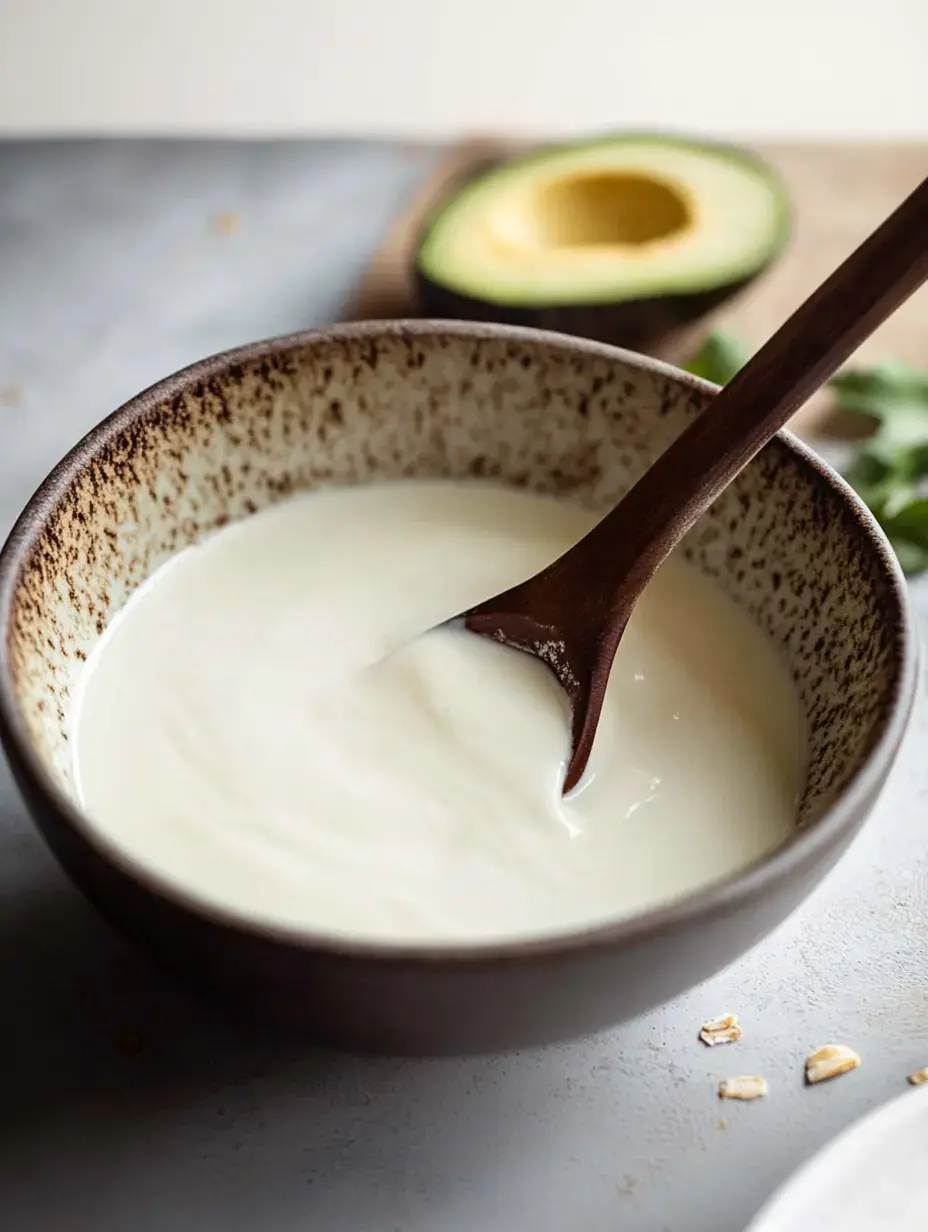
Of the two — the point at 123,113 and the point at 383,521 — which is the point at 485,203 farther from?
the point at 123,113

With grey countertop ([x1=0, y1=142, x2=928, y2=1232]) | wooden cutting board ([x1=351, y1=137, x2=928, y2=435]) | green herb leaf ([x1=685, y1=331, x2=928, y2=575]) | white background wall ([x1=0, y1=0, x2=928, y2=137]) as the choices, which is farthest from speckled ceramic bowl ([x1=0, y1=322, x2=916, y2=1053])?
white background wall ([x1=0, y1=0, x2=928, y2=137])

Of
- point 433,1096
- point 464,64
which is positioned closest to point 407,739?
point 433,1096

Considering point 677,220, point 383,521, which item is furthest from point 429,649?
point 677,220

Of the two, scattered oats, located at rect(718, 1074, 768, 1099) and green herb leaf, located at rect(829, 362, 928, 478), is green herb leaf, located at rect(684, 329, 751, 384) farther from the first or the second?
scattered oats, located at rect(718, 1074, 768, 1099)

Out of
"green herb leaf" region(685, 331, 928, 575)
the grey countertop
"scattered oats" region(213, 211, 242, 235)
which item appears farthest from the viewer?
"scattered oats" region(213, 211, 242, 235)

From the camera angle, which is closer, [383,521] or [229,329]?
[383,521]

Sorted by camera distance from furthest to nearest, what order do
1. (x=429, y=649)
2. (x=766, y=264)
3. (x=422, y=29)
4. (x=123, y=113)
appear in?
(x=422, y=29) < (x=123, y=113) < (x=766, y=264) < (x=429, y=649)
